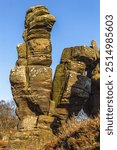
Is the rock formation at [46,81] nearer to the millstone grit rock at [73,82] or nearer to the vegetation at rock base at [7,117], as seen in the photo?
the millstone grit rock at [73,82]

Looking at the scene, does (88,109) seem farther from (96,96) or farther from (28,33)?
(28,33)

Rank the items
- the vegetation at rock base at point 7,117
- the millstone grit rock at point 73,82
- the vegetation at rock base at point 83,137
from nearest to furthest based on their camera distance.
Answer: the vegetation at rock base at point 83,137 < the millstone grit rock at point 73,82 < the vegetation at rock base at point 7,117

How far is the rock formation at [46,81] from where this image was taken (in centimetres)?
3034

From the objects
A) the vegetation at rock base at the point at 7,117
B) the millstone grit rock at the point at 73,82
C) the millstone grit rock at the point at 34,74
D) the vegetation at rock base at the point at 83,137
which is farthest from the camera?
the vegetation at rock base at the point at 7,117

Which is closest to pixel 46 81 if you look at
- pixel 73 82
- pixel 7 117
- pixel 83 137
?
pixel 73 82

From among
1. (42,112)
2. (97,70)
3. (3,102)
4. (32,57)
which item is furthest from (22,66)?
(3,102)

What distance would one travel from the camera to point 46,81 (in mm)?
30734

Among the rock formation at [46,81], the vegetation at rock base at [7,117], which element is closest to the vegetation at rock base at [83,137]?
the rock formation at [46,81]

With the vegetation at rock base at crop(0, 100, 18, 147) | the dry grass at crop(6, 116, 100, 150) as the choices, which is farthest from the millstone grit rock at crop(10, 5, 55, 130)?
the vegetation at rock base at crop(0, 100, 18, 147)

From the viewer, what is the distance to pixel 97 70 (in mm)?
32750

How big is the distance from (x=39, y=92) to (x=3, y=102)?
5258 centimetres

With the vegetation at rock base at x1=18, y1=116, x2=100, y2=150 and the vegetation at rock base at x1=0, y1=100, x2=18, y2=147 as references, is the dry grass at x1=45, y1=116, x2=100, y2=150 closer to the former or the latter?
the vegetation at rock base at x1=18, y1=116, x2=100, y2=150

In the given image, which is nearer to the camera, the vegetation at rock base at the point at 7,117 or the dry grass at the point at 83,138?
the dry grass at the point at 83,138

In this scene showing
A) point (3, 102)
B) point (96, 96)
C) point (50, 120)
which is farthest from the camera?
point (3, 102)
